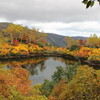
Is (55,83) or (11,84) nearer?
(11,84)

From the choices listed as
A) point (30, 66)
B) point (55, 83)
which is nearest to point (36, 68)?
point (30, 66)

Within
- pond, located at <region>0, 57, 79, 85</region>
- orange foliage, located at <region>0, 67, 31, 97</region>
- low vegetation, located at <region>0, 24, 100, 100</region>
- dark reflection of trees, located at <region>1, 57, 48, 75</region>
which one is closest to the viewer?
low vegetation, located at <region>0, 24, 100, 100</region>

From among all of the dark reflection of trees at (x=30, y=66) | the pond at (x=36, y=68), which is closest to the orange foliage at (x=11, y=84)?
the pond at (x=36, y=68)

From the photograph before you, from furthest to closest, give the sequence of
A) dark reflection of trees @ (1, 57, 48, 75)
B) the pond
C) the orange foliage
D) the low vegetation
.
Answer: dark reflection of trees @ (1, 57, 48, 75)
the pond
the orange foliage
the low vegetation

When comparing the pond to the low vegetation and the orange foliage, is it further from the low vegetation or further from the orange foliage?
the orange foliage

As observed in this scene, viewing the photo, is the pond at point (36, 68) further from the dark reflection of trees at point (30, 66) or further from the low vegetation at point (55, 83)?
the low vegetation at point (55, 83)

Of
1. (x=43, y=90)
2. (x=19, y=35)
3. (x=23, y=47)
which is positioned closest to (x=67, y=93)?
(x=43, y=90)

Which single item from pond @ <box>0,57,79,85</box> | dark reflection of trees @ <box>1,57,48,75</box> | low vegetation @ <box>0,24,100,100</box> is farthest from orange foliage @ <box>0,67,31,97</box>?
dark reflection of trees @ <box>1,57,48,75</box>

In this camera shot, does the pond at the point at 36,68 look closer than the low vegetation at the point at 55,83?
No

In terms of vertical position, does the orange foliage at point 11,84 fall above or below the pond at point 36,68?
above

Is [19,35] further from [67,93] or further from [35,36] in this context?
[67,93]

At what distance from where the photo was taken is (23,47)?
101125mm

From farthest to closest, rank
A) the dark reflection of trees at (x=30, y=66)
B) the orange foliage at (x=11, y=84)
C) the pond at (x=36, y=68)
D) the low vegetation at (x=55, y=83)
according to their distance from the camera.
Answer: the dark reflection of trees at (x=30, y=66)
the pond at (x=36, y=68)
the orange foliage at (x=11, y=84)
the low vegetation at (x=55, y=83)

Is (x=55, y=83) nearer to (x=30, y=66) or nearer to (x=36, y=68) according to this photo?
(x=36, y=68)
